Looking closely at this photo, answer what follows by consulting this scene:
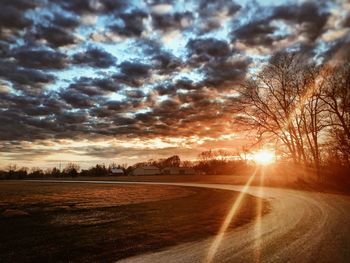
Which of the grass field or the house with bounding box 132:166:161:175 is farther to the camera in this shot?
the house with bounding box 132:166:161:175

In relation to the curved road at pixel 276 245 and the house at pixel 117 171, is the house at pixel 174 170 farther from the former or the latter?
the curved road at pixel 276 245

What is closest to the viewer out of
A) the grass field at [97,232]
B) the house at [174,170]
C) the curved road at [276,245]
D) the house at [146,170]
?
the curved road at [276,245]

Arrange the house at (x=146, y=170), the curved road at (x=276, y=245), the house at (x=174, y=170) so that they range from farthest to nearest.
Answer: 1. the house at (x=174, y=170)
2. the house at (x=146, y=170)
3. the curved road at (x=276, y=245)

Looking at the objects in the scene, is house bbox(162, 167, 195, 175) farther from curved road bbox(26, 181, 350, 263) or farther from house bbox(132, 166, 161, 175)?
curved road bbox(26, 181, 350, 263)

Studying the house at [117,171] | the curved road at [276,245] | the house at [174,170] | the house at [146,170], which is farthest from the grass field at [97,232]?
the house at [117,171]

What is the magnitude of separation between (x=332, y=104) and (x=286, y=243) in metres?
29.5

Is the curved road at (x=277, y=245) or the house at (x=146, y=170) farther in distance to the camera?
the house at (x=146, y=170)

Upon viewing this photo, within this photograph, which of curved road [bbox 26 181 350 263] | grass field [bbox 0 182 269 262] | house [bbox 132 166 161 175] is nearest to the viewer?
curved road [bbox 26 181 350 263]

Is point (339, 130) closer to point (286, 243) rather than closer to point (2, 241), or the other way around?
point (286, 243)

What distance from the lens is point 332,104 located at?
117 ft

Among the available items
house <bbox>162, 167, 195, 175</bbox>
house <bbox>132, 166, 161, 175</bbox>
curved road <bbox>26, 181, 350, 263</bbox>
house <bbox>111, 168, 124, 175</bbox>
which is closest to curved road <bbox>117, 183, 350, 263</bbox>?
curved road <bbox>26, 181, 350, 263</bbox>

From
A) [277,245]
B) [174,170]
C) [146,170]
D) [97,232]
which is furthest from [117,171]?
[277,245]

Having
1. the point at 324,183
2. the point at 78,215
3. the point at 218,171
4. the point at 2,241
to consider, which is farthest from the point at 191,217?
the point at 218,171

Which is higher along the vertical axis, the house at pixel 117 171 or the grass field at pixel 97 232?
the house at pixel 117 171
